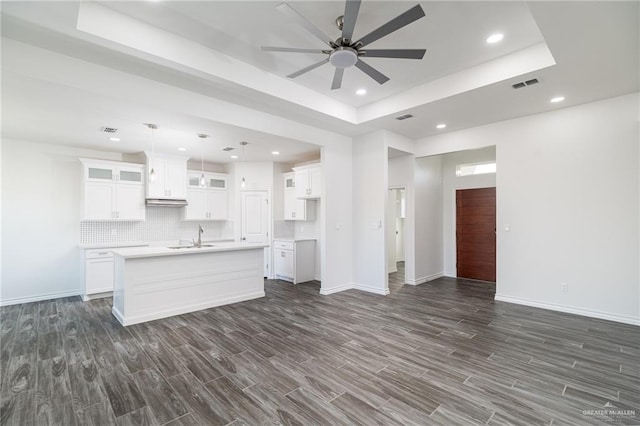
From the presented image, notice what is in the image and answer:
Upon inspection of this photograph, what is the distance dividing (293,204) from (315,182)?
0.96 m

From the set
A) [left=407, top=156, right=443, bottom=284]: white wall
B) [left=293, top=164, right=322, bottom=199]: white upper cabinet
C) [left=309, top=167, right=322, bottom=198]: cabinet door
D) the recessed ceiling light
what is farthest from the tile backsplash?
the recessed ceiling light

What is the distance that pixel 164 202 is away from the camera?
20.4 feet

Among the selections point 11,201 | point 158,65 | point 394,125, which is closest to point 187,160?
point 11,201

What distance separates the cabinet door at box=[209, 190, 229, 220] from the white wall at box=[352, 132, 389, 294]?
339cm

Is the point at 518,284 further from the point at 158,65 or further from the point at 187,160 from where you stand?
the point at 187,160

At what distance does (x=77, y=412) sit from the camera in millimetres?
2137

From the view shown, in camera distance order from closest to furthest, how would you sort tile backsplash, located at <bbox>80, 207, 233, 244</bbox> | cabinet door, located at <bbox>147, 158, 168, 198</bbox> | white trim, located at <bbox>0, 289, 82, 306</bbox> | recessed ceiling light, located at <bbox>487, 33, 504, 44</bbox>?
recessed ceiling light, located at <bbox>487, 33, 504, 44</bbox> → white trim, located at <bbox>0, 289, 82, 306</bbox> → tile backsplash, located at <bbox>80, 207, 233, 244</bbox> → cabinet door, located at <bbox>147, 158, 168, 198</bbox>

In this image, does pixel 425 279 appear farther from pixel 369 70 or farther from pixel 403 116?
pixel 369 70

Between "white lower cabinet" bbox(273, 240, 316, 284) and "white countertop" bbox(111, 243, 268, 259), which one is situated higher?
"white countertop" bbox(111, 243, 268, 259)

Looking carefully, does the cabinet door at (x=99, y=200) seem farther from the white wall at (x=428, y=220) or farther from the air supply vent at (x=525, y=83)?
the air supply vent at (x=525, y=83)

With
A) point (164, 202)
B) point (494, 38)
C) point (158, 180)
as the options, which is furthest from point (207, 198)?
point (494, 38)

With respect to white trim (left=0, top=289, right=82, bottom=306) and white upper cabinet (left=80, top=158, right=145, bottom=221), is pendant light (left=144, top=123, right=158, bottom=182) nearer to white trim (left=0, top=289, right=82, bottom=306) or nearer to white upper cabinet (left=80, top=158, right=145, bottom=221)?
white upper cabinet (left=80, top=158, right=145, bottom=221)

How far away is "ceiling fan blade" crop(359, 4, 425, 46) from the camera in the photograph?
84.8 inches

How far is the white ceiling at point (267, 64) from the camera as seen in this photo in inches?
102
